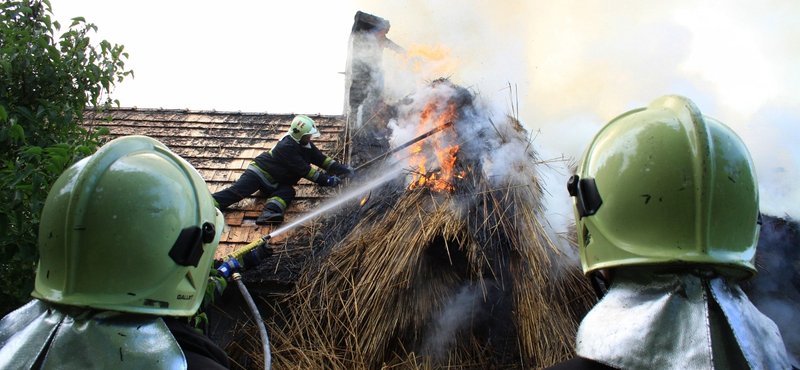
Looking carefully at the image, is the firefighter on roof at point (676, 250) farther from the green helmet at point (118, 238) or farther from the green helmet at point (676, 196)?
the green helmet at point (118, 238)

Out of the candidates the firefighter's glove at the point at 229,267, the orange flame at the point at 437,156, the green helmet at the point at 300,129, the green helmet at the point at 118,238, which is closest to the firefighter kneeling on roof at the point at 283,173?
the green helmet at the point at 300,129

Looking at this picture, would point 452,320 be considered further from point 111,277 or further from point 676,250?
point 111,277

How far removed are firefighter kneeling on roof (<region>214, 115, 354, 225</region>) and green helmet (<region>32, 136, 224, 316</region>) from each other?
370 cm

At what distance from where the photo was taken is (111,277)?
149 centimetres

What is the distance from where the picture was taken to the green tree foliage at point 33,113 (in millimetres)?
2295

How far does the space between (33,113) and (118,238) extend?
86.6 inches

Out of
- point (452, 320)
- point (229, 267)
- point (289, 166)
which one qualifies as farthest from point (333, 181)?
point (452, 320)

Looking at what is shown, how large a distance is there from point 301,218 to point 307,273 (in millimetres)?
1162

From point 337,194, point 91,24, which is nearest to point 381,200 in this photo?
point 337,194

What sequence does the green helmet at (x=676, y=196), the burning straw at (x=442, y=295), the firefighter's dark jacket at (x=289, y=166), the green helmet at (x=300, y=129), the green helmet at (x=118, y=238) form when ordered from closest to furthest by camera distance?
the green helmet at (x=676, y=196)
the green helmet at (x=118, y=238)
the burning straw at (x=442, y=295)
the firefighter's dark jacket at (x=289, y=166)
the green helmet at (x=300, y=129)

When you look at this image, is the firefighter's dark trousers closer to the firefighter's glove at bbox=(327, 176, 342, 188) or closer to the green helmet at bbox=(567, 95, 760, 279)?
the firefighter's glove at bbox=(327, 176, 342, 188)

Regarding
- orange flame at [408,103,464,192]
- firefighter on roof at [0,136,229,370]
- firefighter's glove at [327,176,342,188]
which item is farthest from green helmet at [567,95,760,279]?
firefighter's glove at [327,176,342,188]

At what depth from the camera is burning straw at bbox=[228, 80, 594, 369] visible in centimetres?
370

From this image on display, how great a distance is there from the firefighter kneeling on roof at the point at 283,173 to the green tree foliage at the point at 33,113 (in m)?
2.33
